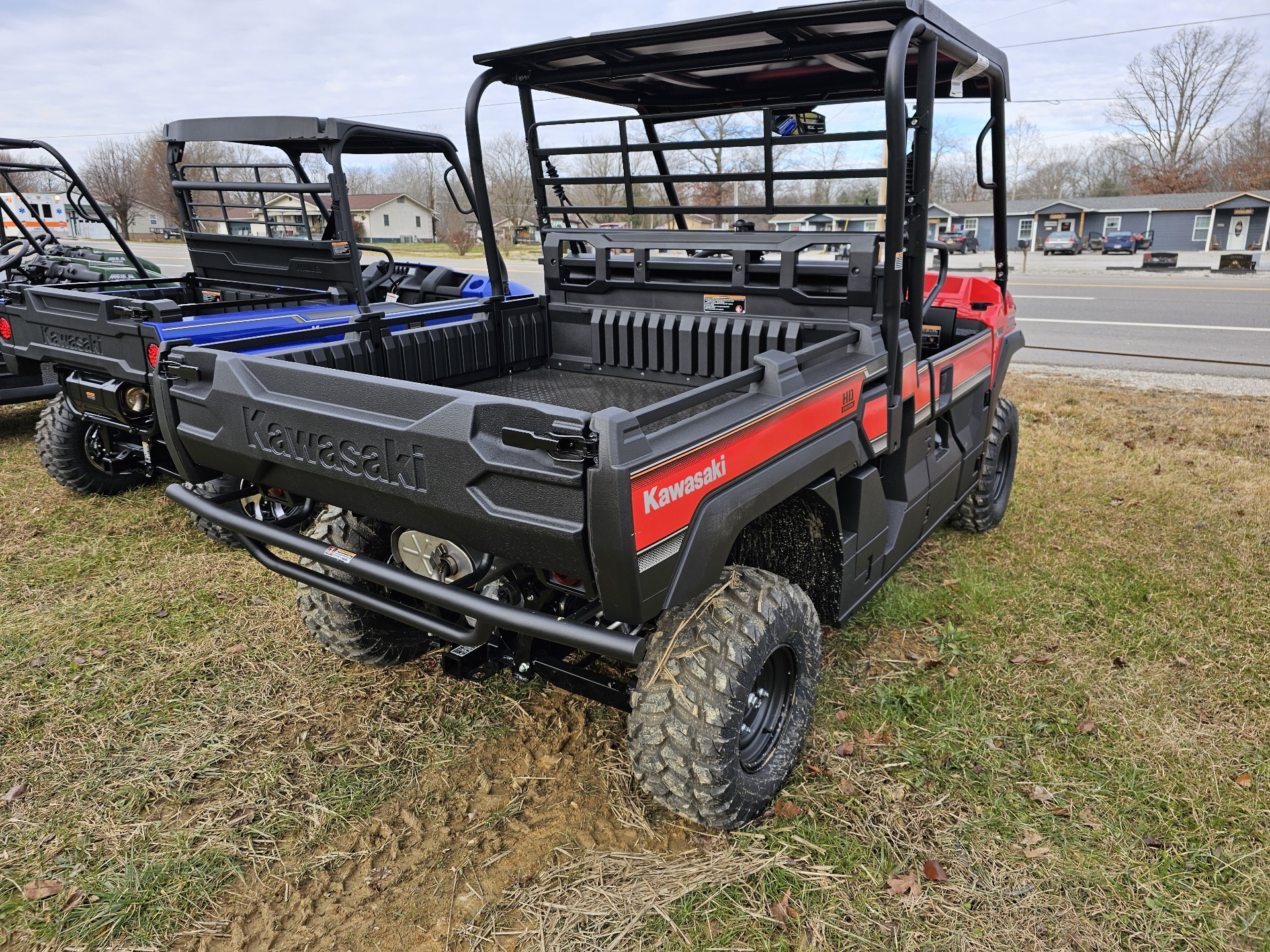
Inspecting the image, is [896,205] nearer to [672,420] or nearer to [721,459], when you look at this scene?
[672,420]

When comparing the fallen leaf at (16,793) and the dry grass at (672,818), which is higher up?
the fallen leaf at (16,793)

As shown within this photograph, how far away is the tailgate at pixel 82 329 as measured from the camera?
4309 mm

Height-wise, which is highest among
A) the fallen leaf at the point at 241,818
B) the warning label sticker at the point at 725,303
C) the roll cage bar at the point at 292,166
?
the roll cage bar at the point at 292,166

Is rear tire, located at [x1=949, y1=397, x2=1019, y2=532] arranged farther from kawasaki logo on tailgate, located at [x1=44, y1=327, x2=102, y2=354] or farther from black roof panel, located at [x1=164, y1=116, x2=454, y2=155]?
kawasaki logo on tailgate, located at [x1=44, y1=327, x2=102, y2=354]

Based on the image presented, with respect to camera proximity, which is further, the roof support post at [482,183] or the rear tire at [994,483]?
the rear tire at [994,483]

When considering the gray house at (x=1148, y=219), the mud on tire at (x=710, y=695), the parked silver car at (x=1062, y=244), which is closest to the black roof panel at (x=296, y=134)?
the mud on tire at (x=710, y=695)

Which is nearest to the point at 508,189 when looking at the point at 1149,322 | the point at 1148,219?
the point at 1149,322

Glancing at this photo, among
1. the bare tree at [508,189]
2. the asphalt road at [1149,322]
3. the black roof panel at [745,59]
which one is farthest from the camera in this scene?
the bare tree at [508,189]

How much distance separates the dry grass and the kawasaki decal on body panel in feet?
3.65

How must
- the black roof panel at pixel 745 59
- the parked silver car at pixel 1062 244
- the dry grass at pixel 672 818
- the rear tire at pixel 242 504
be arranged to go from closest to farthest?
the dry grass at pixel 672 818 → the black roof panel at pixel 745 59 → the rear tire at pixel 242 504 → the parked silver car at pixel 1062 244

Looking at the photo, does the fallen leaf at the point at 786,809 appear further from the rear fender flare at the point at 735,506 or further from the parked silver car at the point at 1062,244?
the parked silver car at the point at 1062,244

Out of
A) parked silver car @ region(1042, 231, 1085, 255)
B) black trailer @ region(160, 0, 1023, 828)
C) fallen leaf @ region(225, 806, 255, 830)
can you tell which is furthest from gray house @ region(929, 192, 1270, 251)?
fallen leaf @ region(225, 806, 255, 830)

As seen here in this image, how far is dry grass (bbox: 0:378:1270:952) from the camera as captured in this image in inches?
92.5

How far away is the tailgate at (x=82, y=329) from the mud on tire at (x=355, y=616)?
5.45 ft
